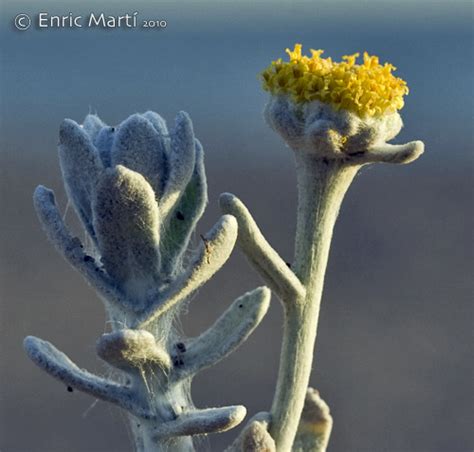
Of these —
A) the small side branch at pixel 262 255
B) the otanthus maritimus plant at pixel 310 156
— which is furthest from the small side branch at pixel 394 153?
the small side branch at pixel 262 255

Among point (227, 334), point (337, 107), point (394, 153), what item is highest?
point (337, 107)

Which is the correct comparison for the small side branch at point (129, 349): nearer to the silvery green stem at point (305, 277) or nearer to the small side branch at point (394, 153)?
the silvery green stem at point (305, 277)

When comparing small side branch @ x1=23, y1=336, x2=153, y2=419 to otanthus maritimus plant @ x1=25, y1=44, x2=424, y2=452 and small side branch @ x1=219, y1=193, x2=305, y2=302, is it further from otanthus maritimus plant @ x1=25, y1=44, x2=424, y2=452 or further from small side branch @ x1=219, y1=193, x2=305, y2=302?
small side branch @ x1=219, y1=193, x2=305, y2=302

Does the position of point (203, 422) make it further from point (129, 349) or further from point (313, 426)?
point (313, 426)

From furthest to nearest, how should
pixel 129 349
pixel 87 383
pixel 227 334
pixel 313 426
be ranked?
pixel 313 426, pixel 227 334, pixel 87 383, pixel 129 349

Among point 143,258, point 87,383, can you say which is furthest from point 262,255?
point 87,383

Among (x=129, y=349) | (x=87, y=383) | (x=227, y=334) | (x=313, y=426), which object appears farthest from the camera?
(x=313, y=426)

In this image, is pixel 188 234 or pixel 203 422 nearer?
pixel 203 422
